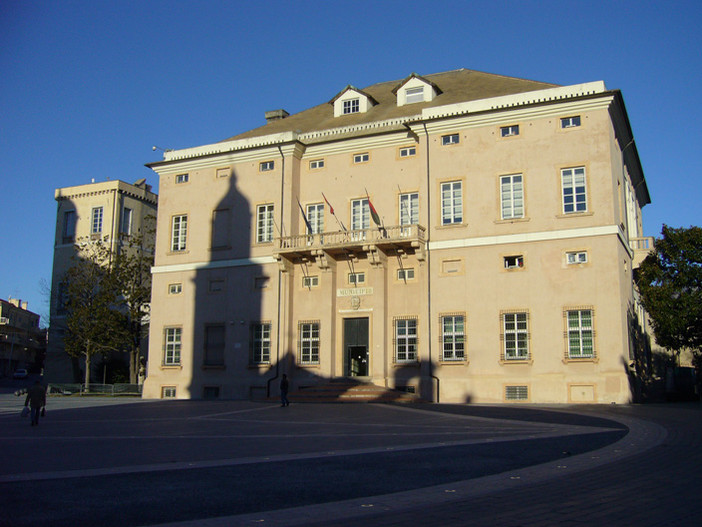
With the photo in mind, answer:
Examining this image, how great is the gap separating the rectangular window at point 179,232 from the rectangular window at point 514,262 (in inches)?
751

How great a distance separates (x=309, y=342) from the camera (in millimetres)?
35844

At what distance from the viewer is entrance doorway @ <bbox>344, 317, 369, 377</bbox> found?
34875 mm

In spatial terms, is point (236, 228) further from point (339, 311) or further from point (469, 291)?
point (469, 291)

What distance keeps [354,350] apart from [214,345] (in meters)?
8.22

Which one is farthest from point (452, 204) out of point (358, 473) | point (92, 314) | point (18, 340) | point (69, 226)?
point (18, 340)

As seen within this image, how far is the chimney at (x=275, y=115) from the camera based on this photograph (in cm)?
4612

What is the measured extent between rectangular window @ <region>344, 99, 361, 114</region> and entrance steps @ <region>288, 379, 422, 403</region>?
1626cm

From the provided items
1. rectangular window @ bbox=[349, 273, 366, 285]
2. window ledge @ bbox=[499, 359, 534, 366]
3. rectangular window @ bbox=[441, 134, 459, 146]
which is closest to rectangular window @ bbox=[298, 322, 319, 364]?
rectangular window @ bbox=[349, 273, 366, 285]

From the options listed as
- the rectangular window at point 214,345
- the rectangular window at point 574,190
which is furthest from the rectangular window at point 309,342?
the rectangular window at point 574,190

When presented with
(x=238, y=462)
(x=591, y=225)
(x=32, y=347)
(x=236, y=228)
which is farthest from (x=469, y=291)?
(x=32, y=347)

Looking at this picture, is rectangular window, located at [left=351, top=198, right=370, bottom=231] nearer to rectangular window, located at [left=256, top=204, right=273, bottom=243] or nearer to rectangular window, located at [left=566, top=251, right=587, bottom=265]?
rectangular window, located at [left=256, top=204, right=273, bottom=243]

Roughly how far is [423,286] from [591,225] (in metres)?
8.23

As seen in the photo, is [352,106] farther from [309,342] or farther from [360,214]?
[309,342]

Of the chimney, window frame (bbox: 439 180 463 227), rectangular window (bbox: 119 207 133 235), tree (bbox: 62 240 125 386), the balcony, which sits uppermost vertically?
the chimney
